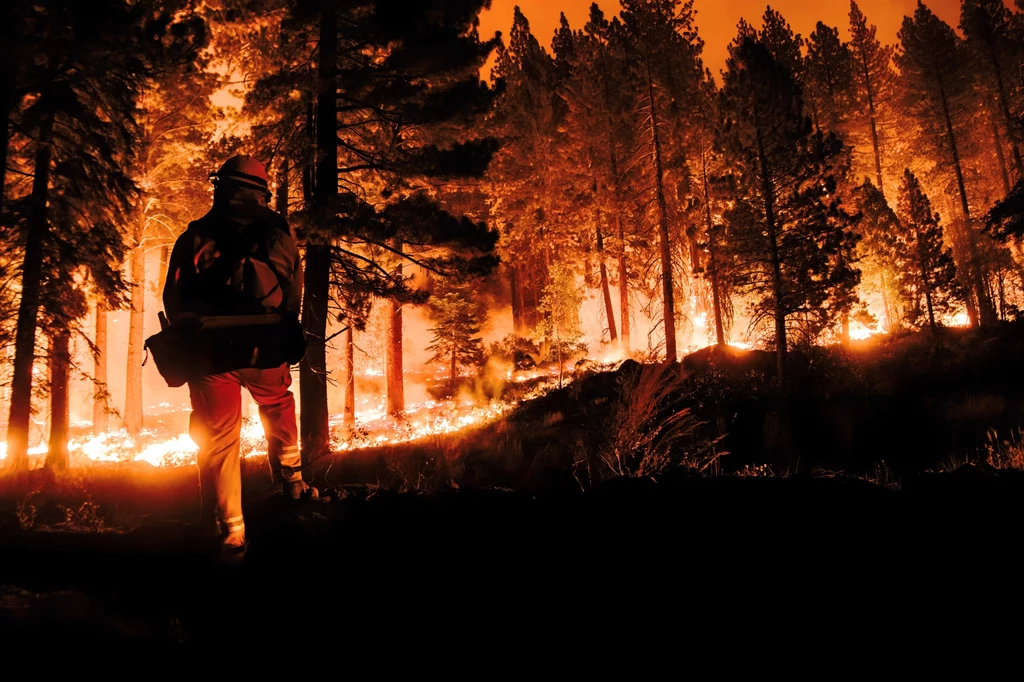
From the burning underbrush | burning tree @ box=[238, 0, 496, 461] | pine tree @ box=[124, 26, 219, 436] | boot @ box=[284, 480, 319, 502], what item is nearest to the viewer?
boot @ box=[284, 480, 319, 502]

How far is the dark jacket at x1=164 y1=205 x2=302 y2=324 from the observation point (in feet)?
10.9

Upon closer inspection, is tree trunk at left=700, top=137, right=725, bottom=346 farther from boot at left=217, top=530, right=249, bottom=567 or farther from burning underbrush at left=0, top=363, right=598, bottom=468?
boot at left=217, top=530, right=249, bottom=567

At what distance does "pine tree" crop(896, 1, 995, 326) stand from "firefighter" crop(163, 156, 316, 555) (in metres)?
36.9

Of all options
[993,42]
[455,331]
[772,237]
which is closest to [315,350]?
[772,237]

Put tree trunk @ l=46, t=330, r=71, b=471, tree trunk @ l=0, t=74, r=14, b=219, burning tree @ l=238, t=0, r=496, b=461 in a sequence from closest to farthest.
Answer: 1. tree trunk @ l=0, t=74, r=14, b=219
2. burning tree @ l=238, t=0, r=496, b=461
3. tree trunk @ l=46, t=330, r=71, b=471

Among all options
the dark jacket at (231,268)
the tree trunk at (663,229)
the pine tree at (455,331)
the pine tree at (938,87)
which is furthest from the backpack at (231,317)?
the pine tree at (938,87)

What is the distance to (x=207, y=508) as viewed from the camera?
326 centimetres

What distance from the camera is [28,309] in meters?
9.12

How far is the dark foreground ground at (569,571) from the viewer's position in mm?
2357

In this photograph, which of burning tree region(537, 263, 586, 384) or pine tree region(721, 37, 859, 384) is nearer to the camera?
pine tree region(721, 37, 859, 384)

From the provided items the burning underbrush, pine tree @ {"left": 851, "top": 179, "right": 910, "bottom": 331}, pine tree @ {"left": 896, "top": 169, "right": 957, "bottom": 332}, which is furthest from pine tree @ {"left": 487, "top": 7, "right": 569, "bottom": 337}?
pine tree @ {"left": 896, "top": 169, "right": 957, "bottom": 332}

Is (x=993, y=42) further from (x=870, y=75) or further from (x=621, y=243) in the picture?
(x=621, y=243)

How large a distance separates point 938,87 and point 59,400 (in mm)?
42904

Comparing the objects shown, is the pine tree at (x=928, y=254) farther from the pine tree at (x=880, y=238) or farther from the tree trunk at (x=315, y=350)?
the tree trunk at (x=315, y=350)
